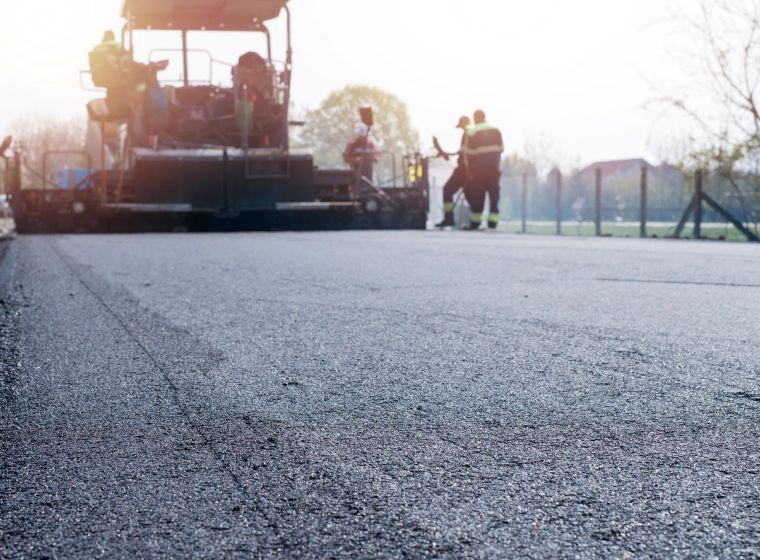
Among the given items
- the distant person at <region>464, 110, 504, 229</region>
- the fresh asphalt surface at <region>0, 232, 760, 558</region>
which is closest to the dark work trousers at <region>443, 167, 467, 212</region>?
the distant person at <region>464, 110, 504, 229</region>

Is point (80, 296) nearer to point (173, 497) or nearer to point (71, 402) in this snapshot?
point (71, 402)

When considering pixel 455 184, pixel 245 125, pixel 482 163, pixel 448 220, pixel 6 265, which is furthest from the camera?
pixel 448 220

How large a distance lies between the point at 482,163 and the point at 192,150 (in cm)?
504

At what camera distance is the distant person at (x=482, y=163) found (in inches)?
599

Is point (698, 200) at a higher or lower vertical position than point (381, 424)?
higher

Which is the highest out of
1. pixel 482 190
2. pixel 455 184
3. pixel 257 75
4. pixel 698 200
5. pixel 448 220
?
pixel 257 75

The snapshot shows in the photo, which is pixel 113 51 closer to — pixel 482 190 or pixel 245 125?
pixel 245 125

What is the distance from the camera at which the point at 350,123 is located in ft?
182

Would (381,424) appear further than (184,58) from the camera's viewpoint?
No

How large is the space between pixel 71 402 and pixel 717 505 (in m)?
1.86

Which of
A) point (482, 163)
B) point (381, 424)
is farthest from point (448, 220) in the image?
point (381, 424)

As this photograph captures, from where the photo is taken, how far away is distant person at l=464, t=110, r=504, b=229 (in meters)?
15.2

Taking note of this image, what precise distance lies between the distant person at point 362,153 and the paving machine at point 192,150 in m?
0.70

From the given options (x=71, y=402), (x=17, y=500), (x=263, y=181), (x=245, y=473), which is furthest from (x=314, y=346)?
(x=263, y=181)
